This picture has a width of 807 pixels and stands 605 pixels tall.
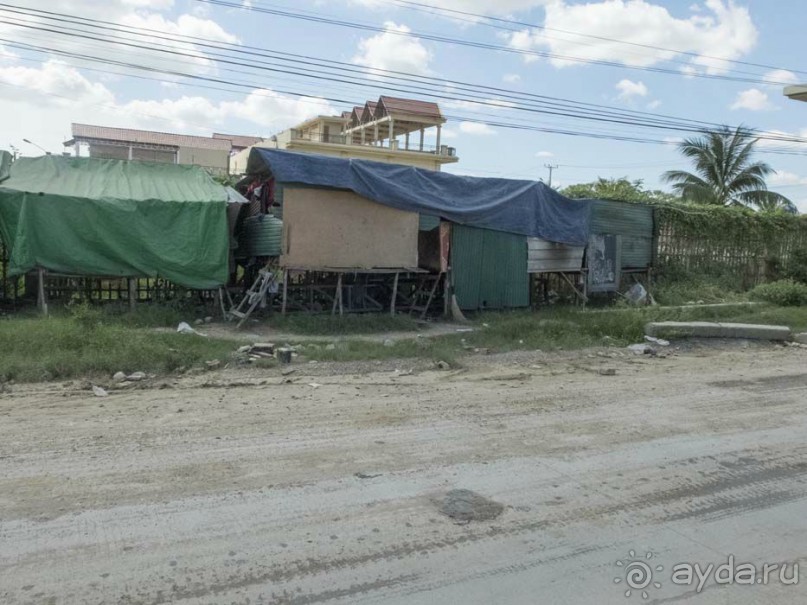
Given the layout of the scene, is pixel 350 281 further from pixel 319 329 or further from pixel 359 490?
pixel 359 490

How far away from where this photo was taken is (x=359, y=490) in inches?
183

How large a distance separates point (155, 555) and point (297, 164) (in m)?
9.49

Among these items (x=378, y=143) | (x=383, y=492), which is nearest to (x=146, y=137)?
(x=378, y=143)

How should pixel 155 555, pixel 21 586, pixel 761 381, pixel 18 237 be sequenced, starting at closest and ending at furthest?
pixel 21 586 < pixel 155 555 < pixel 761 381 < pixel 18 237

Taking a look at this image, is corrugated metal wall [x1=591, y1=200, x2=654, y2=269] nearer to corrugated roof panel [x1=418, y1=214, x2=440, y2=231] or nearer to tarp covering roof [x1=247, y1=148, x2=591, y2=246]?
tarp covering roof [x1=247, y1=148, x2=591, y2=246]

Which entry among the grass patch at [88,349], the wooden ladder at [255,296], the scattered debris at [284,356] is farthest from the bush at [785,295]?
the grass patch at [88,349]

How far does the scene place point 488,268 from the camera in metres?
14.5

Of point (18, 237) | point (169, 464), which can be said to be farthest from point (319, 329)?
point (169, 464)

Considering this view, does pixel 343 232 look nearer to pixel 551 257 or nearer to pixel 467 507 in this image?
pixel 551 257

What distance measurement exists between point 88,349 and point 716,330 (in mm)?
10689

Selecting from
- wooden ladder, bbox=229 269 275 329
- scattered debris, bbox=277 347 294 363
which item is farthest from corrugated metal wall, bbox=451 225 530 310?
scattered debris, bbox=277 347 294 363

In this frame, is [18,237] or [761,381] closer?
[761,381]
